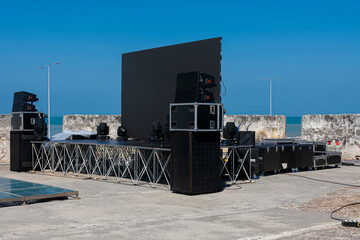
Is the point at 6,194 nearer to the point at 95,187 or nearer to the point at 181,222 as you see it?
the point at 95,187

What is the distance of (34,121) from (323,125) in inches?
499

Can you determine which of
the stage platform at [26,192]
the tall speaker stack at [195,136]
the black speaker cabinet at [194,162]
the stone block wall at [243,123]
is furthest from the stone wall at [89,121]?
the black speaker cabinet at [194,162]

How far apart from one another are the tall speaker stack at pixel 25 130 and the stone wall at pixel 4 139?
13.8 ft

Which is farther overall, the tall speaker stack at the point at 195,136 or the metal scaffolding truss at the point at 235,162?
the metal scaffolding truss at the point at 235,162

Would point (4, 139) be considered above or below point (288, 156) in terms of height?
above

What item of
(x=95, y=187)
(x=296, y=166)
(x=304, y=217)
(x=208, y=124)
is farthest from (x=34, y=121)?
(x=304, y=217)

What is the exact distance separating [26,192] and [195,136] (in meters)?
3.88

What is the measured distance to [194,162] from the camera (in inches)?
398

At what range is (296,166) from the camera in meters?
15.3

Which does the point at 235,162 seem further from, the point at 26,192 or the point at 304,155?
the point at 26,192

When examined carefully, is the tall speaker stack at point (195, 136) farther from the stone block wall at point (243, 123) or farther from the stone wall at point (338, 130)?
the stone block wall at point (243, 123)

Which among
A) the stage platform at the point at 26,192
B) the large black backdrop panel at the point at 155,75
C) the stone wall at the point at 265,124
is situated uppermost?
the large black backdrop panel at the point at 155,75

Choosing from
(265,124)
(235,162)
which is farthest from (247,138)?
Answer: (265,124)

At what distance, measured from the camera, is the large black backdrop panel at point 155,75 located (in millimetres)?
13625
